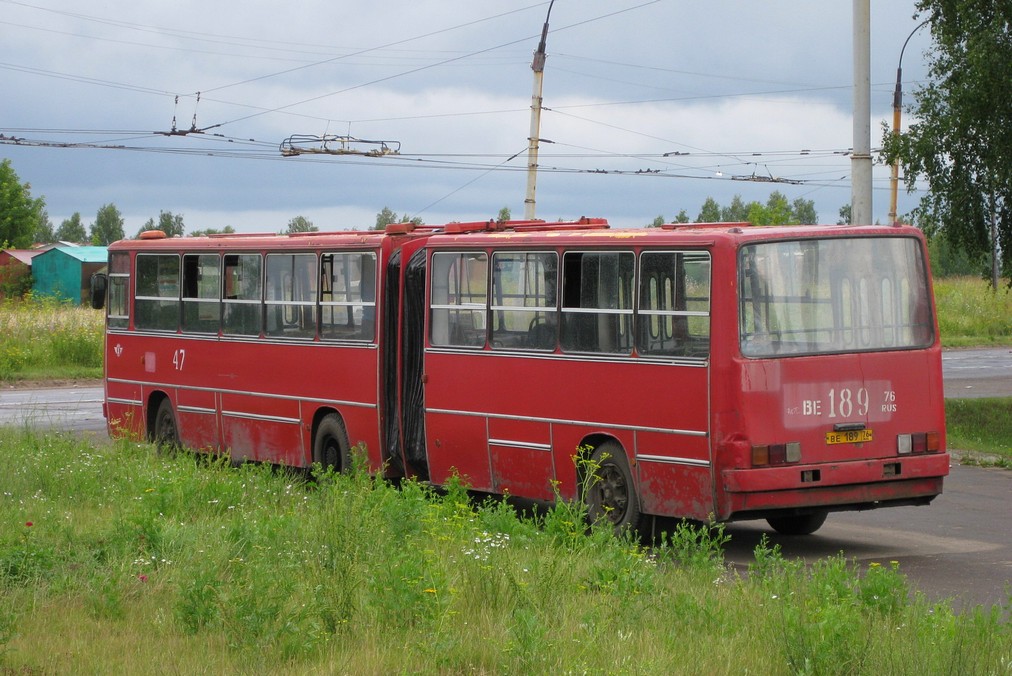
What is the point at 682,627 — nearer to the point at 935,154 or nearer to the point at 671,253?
the point at 671,253

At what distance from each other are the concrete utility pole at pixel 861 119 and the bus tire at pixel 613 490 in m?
7.89

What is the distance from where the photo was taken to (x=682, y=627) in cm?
805

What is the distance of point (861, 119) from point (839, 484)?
9173 millimetres

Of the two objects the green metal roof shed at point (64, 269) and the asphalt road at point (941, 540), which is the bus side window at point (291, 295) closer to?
the asphalt road at point (941, 540)

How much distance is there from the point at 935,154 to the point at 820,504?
40.7ft

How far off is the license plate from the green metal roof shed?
70048 millimetres

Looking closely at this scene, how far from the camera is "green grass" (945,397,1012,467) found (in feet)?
69.1

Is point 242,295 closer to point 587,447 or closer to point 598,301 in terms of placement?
point 598,301

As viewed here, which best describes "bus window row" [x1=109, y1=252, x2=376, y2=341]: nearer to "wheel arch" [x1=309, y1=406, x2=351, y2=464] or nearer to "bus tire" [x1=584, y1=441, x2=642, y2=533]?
"wheel arch" [x1=309, y1=406, x2=351, y2=464]

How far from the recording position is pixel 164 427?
20.4 m

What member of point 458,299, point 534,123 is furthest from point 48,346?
point 458,299

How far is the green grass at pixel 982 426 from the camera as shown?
2106cm

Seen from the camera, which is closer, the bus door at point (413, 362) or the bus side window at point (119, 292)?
the bus door at point (413, 362)

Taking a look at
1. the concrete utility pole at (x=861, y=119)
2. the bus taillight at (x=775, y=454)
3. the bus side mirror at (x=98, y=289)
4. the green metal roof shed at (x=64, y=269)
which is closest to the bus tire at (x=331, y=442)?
the bus side mirror at (x=98, y=289)
